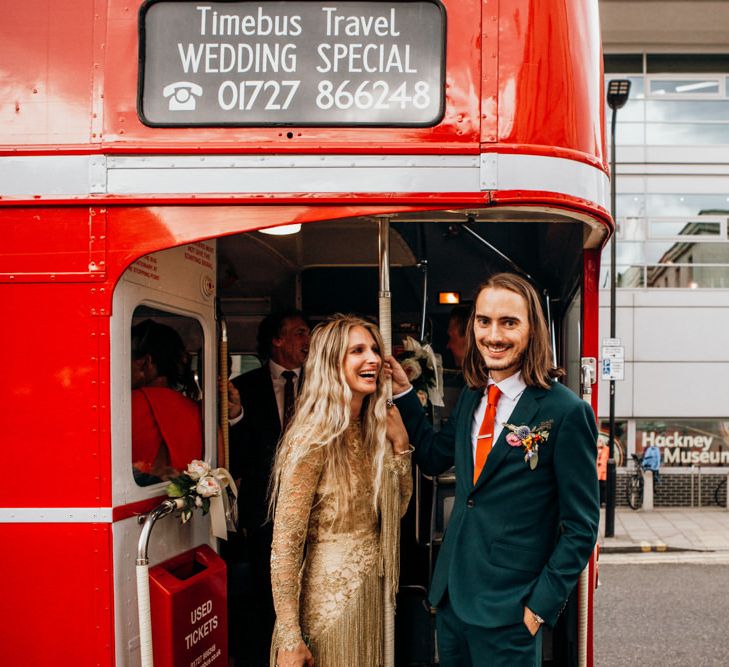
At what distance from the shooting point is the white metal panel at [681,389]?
1183cm

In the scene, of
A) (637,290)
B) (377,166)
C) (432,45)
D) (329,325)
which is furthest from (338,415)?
(637,290)

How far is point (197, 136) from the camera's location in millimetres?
2270

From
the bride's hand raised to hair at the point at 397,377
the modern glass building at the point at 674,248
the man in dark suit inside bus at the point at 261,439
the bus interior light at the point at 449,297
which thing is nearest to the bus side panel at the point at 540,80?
the bride's hand raised to hair at the point at 397,377

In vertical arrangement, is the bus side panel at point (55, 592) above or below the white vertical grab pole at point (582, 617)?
above

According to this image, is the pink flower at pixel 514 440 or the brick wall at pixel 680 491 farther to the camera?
the brick wall at pixel 680 491

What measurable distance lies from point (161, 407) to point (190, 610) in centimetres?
79

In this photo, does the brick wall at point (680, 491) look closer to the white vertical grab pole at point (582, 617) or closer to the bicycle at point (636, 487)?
the bicycle at point (636, 487)

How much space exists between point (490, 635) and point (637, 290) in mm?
10930

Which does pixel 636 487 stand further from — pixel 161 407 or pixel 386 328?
pixel 161 407

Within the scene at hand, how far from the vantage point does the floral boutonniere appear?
2168mm

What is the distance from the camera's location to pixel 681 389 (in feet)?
39.0

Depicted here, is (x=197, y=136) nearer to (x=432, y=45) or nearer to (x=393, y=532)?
(x=432, y=45)

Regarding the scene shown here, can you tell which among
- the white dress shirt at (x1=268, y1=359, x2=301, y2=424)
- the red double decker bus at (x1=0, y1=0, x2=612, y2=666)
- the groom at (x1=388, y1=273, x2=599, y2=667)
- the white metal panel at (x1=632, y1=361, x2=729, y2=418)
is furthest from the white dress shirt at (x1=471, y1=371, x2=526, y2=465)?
the white metal panel at (x1=632, y1=361, x2=729, y2=418)

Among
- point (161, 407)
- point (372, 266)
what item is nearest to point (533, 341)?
point (161, 407)
